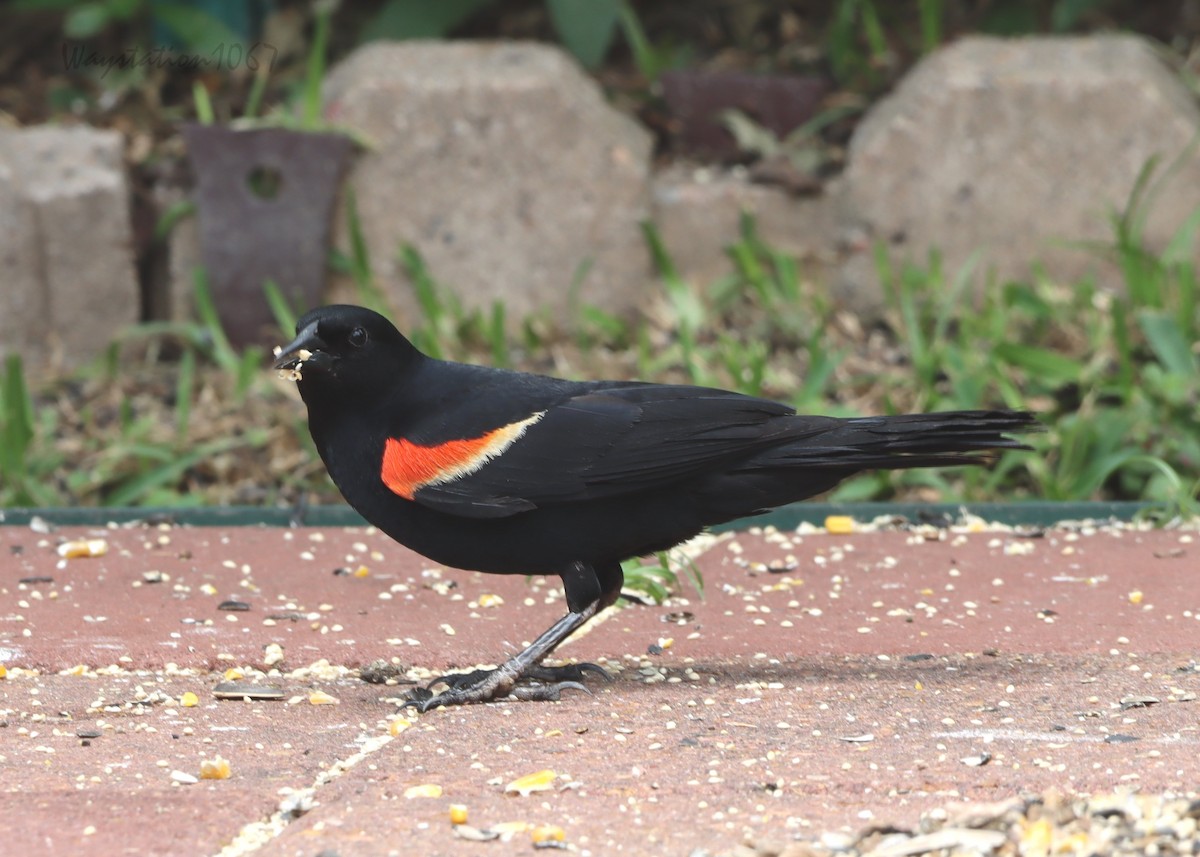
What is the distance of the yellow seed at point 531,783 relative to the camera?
224cm

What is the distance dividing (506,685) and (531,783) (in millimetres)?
688

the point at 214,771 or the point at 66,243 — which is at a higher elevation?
the point at 66,243

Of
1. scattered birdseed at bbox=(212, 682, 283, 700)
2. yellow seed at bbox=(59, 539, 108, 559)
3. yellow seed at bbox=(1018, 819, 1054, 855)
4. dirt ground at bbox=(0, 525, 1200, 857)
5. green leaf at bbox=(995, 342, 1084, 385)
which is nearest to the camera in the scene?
yellow seed at bbox=(1018, 819, 1054, 855)

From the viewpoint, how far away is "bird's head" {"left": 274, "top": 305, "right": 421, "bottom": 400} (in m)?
3.08

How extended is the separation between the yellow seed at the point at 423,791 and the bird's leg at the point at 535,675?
529 mm

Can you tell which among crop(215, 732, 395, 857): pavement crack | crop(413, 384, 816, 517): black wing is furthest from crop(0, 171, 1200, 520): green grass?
crop(215, 732, 395, 857): pavement crack

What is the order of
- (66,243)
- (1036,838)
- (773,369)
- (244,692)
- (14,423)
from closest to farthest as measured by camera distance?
(1036,838) → (244,692) → (14,423) → (773,369) → (66,243)

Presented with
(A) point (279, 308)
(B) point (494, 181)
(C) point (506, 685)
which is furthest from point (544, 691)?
(B) point (494, 181)

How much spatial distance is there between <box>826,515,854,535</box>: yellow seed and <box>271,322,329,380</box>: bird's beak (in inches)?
55.6

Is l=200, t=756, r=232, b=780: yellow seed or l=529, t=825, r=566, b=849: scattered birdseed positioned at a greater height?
l=529, t=825, r=566, b=849: scattered birdseed

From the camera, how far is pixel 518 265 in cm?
572

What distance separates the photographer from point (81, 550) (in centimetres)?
376

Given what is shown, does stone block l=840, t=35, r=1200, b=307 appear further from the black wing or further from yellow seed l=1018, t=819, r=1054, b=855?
yellow seed l=1018, t=819, r=1054, b=855

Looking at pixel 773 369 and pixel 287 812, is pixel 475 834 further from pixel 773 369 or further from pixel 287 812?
pixel 773 369
